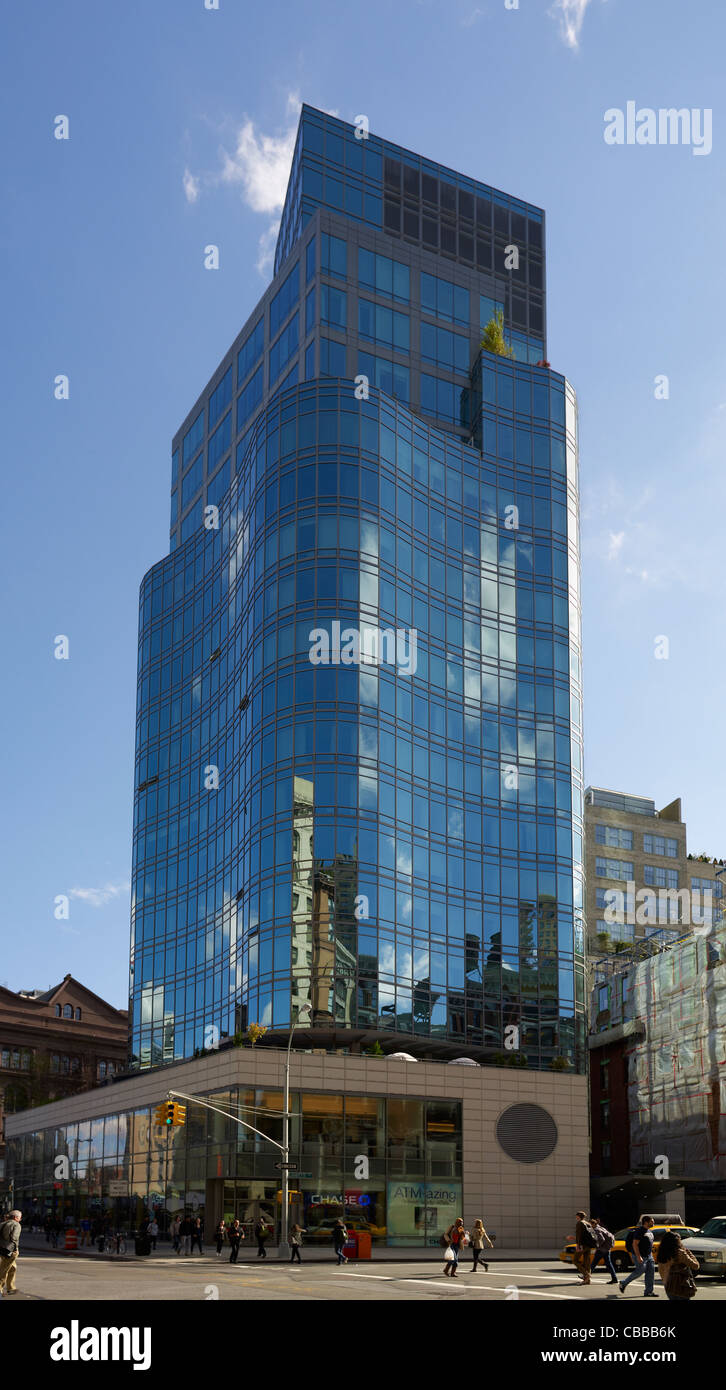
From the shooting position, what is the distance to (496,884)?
2894 inches

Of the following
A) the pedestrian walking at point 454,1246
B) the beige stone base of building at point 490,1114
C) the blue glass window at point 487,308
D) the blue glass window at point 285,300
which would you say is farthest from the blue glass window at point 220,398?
the pedestrian walking at point 454,1246

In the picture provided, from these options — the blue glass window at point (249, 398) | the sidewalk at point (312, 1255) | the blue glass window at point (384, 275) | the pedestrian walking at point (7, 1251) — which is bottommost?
the sidewalk at point (312, 1255)

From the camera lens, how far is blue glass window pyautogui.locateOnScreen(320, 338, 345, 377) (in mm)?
80125

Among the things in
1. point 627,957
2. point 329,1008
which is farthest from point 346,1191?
point 627,957

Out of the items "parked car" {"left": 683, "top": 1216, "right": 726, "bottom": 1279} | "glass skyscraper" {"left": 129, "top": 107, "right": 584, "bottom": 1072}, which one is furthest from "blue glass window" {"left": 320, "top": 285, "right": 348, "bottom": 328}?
"parked car" {"left": 683, "top": 1216, "right": 726, "bottom": 1279}

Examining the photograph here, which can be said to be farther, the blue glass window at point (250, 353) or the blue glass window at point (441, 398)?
the blue glass window at point (250, 353)

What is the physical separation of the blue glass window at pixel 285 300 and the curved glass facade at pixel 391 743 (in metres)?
11.9

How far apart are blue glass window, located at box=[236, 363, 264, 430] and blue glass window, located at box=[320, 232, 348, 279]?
10.1m

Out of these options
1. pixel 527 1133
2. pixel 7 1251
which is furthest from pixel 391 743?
pixel 7 1251

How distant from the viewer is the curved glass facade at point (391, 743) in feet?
221

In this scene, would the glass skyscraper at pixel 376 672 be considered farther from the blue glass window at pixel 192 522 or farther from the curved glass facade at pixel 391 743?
the blue glass window at pixel 192 522

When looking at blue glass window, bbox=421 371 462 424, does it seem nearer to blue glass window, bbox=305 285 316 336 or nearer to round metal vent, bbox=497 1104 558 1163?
blue glass window, bbox=305 285 316 336

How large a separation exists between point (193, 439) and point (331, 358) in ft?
90.9
